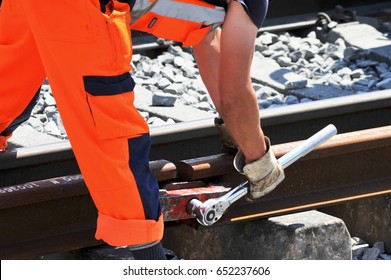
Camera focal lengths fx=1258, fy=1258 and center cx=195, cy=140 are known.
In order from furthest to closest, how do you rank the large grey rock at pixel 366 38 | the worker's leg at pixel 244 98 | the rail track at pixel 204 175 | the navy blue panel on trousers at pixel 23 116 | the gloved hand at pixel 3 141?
1. the large grey rock at pixel 366 38
2. the gloved hand at pixel 3 141
3. the navy blue panel on trousers at pixel 23 116
4. the rail track at pixel 204 175
5. the worker's leg at pixel 244 98

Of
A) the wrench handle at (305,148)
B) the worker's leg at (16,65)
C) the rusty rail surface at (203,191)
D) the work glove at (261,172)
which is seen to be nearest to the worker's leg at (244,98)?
the work glove at (261,172)

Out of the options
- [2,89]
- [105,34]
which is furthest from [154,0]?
[2,89]

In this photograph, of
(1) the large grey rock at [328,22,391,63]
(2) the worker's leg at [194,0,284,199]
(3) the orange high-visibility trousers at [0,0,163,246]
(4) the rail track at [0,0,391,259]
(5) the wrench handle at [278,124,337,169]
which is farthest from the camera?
(1) the large grey rock at [328,22,391,63]

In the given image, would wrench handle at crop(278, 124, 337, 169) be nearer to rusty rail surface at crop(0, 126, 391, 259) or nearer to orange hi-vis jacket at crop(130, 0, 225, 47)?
rusty rail surface at crop(0, 126, 391, 259)

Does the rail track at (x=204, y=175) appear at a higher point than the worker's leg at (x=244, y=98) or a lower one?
lower

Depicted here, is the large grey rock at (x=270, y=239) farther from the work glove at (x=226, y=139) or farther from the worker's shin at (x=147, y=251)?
the worker's shin at (x=147, y=251)

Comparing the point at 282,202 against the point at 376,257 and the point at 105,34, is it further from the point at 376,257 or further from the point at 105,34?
the point at 105,34

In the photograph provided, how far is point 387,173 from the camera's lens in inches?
235

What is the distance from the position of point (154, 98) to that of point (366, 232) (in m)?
1.42

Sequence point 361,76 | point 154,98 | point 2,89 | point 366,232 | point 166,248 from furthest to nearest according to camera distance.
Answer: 1. point 361,76
2. point 154,98
3. point 366,232
4. point 166,248
5. point 2,89

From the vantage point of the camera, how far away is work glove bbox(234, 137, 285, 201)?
4977 millimetres

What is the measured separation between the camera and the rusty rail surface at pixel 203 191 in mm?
5070

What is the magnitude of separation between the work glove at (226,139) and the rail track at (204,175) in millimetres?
35

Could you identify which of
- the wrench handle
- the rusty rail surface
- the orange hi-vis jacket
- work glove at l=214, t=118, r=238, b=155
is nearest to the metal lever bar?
the wrench handle
